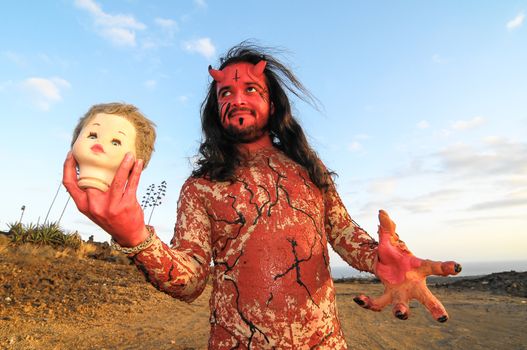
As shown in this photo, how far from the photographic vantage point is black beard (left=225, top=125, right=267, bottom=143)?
103 inches

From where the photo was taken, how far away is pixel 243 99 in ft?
8.64

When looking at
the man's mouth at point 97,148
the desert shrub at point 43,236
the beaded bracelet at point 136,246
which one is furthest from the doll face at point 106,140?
the desert shrub at point 43,236

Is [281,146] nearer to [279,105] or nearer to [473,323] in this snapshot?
[279,105]

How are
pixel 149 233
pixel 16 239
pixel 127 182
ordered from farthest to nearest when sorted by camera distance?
pixel 16 239, pixel 149 233, pixel 127 182

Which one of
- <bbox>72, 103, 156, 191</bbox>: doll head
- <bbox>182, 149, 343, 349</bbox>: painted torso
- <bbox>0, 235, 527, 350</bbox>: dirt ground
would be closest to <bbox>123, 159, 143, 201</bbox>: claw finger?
<bbox>72, 103, 156, 191</bbox>: doll head

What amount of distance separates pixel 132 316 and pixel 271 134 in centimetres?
617

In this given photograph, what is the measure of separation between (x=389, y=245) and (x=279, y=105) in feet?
4.80

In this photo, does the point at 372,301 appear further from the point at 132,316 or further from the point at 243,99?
the point at 132,316

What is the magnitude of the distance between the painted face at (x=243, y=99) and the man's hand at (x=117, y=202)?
3.51 feet

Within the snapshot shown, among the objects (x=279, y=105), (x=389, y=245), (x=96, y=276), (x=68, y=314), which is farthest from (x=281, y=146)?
(x=96, y=276)

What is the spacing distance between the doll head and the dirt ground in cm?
487

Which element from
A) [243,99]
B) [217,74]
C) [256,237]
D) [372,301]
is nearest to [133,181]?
[256,237]

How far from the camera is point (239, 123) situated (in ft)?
8.57

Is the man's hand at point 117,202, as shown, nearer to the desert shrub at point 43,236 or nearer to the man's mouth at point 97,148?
the man's mouth at point 97,148
